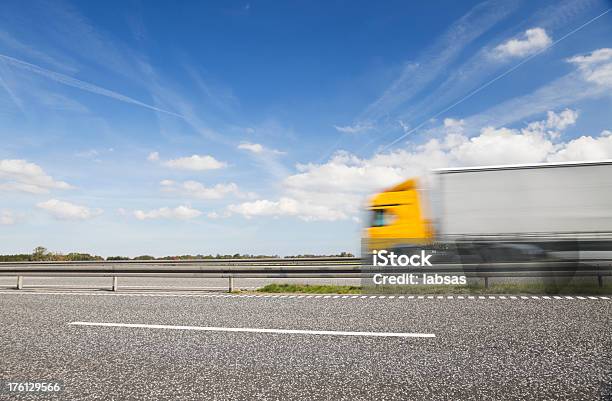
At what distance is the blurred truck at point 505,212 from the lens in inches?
483

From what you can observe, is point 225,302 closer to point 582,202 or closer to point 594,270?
point 594,270

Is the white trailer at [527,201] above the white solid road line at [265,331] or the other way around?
above

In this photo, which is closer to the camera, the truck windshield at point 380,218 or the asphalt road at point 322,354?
the asphalt road at point 322,354

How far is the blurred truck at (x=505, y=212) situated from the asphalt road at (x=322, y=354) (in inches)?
238

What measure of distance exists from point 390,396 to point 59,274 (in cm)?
1289

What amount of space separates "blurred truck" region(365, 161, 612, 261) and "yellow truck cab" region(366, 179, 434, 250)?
1.2 inches

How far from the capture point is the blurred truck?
1226 cm

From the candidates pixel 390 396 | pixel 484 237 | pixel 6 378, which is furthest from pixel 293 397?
pixel 484 237
